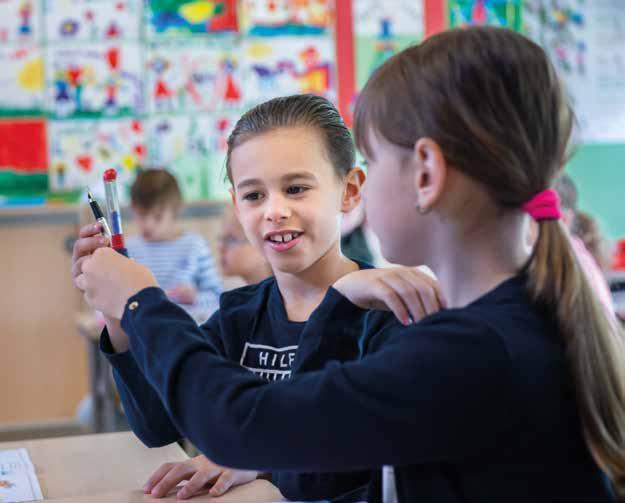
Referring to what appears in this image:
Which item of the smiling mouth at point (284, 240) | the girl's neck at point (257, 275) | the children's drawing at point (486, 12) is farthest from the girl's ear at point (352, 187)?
the children's drawing at point (486, 12)

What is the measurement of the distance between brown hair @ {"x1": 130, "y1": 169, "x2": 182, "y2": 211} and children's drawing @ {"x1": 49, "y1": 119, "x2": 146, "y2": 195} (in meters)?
0.43

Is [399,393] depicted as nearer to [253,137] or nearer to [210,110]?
[253,137]

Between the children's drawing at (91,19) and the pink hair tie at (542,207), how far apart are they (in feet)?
12.7

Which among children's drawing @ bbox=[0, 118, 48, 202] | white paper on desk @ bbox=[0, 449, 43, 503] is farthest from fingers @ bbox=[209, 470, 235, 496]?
children's drawing @ bbox=[0, 118, 48, 202]

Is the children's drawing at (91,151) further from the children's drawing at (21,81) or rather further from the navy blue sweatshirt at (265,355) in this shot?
the navy blue sweatshirt at (265,355)

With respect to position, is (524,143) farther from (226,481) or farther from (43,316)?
(43,316)

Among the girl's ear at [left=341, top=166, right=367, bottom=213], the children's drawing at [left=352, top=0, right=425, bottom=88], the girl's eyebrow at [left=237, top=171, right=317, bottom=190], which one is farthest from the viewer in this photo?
the children's drawing at [left=352, top=0, right=425, bottom=88]

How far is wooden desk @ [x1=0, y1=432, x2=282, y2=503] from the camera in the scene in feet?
3.75

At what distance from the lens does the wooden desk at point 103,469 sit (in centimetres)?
114

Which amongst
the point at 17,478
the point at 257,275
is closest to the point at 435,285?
the point at 17,478

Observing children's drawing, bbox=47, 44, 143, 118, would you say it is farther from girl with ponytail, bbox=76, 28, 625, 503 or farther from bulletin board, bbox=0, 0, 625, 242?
girl with ponytail, bbox=76, 28, 625, 503

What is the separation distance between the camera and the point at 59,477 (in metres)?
1.24

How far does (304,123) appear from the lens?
139cm

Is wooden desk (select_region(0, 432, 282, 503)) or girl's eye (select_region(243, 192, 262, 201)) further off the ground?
girl's eye (select_region(243, 192, 262, 201))
